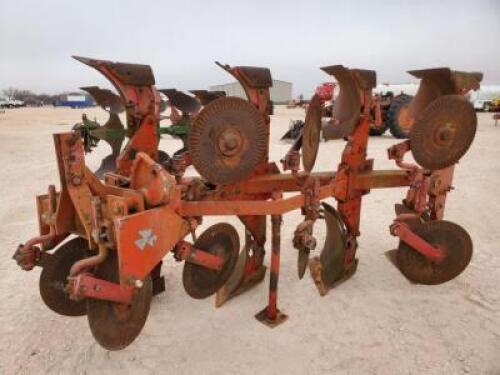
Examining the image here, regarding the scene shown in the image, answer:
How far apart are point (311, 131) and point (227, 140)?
0.74 meters

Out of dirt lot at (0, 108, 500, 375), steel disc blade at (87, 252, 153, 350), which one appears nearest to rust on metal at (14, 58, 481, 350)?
steel disc blade at (87, 252, 153, 350)

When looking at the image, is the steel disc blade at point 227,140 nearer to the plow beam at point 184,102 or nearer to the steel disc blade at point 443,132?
the steel disc blade at point 443,132

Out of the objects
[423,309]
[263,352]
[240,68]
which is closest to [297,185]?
[240,68]

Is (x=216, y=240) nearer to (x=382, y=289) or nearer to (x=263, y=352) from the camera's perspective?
(x=263, y=352)

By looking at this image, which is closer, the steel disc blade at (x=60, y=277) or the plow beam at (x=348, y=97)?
the steel disc blade at (x=60, y=277)

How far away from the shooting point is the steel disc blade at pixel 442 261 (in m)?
3.12

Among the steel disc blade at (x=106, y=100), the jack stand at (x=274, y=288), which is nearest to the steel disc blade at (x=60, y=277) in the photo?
the jack stand at (x=274, y=288)

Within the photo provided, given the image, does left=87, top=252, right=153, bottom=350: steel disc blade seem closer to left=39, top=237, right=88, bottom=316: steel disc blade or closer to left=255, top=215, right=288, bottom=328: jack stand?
left=39, top=237, right=88, bottom=316: steel disc blade

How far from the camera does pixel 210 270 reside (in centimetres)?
284

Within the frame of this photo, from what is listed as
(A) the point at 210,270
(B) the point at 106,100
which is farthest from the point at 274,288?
(B) the point at 106,100

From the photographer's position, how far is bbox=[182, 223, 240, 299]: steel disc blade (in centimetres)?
279

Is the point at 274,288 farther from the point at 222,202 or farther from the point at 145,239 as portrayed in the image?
the point at 145,239

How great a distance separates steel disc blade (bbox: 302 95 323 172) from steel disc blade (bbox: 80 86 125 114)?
2490 millimetres

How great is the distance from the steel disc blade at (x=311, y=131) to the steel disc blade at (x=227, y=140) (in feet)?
1.06
